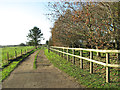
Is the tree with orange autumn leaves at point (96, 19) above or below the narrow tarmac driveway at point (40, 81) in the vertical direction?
above

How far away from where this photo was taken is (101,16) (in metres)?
7.96

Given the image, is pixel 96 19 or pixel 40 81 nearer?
pixel 40 81

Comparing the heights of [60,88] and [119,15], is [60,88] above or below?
below

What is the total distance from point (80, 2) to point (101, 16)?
175 cm

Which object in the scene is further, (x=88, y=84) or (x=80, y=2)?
(x=80, y=2)

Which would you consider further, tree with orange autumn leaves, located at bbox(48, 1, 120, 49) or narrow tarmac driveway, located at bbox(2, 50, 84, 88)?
tree with orange autumn leaves, located at bbox(48, 1, 120, 49)

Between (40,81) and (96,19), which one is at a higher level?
(96,19)

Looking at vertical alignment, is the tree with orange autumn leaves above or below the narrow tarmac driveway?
above

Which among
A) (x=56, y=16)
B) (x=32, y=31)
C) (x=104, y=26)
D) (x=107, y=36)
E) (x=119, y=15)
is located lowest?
(x=107, y=36)

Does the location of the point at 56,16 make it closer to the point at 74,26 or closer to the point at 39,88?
the point at 74,26

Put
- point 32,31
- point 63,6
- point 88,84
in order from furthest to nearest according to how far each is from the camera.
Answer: point 32,31 < point 63,6 < point 88,84

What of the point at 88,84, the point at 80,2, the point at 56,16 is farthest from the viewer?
the point at 56,16

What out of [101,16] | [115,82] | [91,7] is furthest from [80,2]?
[115,82]

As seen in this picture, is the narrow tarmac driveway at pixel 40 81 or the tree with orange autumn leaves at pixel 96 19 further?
the tree with orange autumn leaves at pixel 96 19
